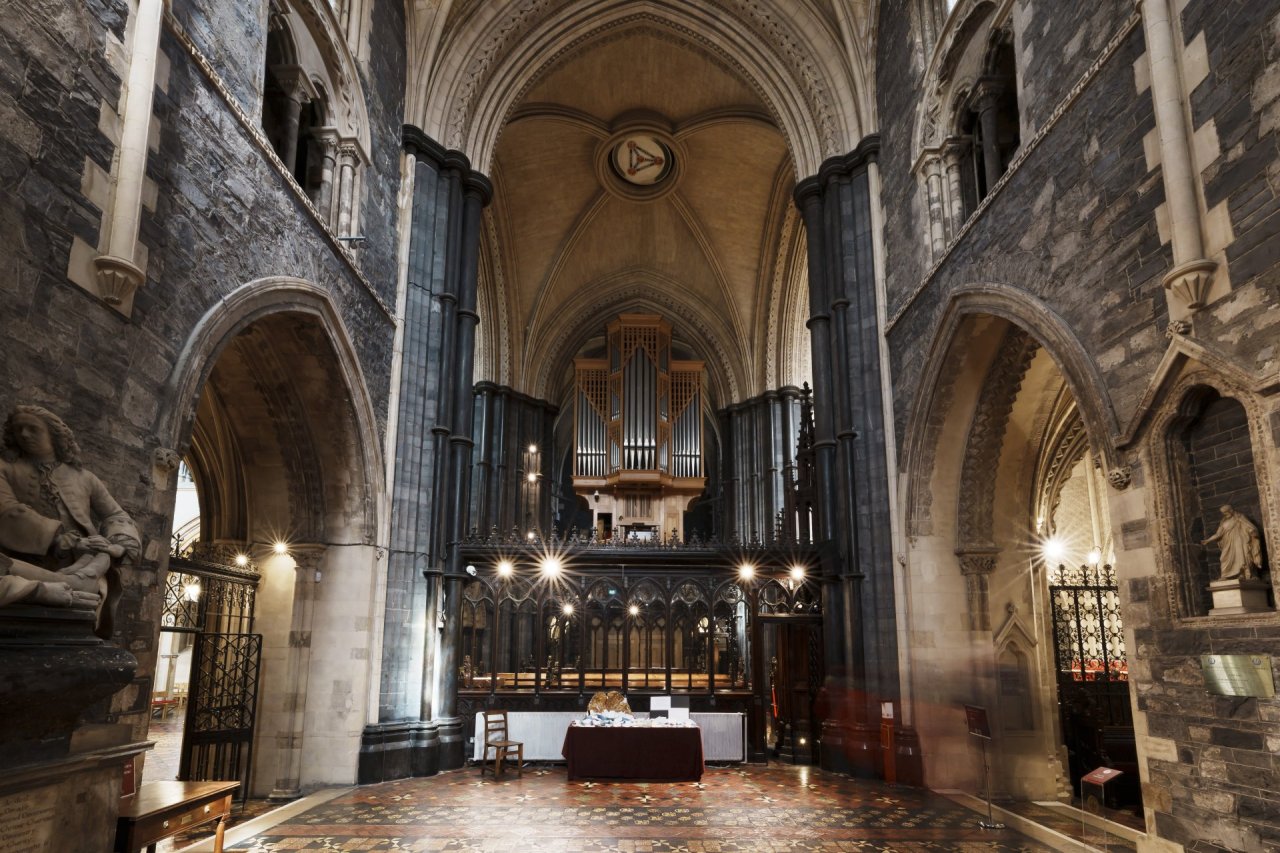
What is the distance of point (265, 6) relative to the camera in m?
8.25

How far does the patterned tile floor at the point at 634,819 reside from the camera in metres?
7.38

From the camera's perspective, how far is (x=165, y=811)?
5652 mm

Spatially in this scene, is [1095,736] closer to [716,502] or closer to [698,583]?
[698,583]

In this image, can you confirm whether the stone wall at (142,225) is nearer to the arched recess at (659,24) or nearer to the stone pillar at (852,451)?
the arched recess at (659,24)

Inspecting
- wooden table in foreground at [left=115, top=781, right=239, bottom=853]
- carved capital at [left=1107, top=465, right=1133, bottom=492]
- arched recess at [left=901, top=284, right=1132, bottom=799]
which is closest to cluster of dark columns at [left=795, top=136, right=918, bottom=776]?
arched recess at [left=901, top=284, right=1132, bottom=799]

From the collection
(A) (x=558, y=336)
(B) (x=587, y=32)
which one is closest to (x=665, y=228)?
(A) (x=558, y=336)

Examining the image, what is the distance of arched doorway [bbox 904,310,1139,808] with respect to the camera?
394 inches

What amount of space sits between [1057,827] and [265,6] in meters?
10.5

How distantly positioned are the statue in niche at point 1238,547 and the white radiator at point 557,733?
315 inches

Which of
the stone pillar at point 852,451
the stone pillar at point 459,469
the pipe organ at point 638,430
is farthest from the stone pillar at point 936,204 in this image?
the pipe organ at point 638,430

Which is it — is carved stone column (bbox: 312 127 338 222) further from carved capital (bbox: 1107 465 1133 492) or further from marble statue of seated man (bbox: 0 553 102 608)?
carved capital (bbox: 1107 465 1133 492)

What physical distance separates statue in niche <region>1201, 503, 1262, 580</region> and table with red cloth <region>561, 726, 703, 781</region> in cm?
658

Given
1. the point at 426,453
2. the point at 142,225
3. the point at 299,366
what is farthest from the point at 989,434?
the point at 142,225

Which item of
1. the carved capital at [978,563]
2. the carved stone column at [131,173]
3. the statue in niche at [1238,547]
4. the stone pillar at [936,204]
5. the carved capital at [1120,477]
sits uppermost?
the stone pillar at [936,204]
